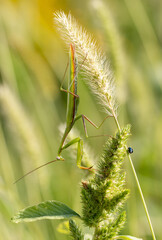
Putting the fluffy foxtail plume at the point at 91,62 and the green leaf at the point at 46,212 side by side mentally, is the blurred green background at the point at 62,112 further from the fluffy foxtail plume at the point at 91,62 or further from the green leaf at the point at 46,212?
the green leaf at the point at 46,212

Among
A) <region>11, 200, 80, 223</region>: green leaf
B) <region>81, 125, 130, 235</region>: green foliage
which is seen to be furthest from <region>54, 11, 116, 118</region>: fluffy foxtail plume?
<region>11, 200, 80, 223</region>: green leaf

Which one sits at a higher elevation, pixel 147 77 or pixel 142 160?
pixel 147 77

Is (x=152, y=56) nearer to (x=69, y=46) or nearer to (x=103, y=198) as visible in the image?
(x=69, y=46)

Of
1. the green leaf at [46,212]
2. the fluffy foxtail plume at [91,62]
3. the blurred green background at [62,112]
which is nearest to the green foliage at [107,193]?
the green leaf at [46,212]

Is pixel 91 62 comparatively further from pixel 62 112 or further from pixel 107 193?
pixel 62 112

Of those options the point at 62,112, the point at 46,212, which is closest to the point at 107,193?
the point at 46,212

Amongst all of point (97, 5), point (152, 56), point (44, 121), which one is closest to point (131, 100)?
point (152, 56)
